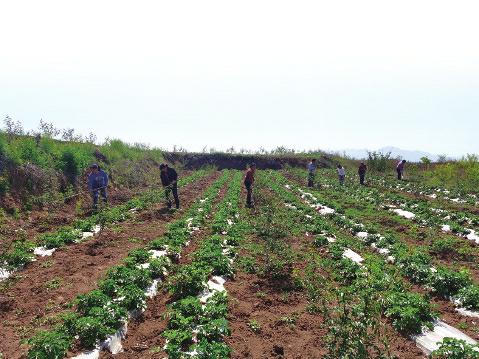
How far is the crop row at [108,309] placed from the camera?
5.20 m

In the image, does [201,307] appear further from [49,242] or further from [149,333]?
[49,242]

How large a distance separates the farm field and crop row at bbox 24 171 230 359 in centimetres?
2

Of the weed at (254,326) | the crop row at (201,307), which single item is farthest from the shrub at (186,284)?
the weed at (254,326)

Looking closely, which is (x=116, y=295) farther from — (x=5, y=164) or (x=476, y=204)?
(x=476, y=204)

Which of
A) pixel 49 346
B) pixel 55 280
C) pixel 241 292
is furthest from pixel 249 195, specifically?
pixel 49 346

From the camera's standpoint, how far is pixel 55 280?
316 inches

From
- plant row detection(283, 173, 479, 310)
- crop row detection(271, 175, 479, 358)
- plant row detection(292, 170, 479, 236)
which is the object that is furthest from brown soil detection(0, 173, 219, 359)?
plant row detection(292, 170, 479, 236)

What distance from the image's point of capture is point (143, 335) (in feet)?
20.2

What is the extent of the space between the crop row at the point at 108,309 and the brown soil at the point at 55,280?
1.57ft

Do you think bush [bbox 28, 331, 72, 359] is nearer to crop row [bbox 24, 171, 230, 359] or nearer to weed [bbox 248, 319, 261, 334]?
crop row [bbox 24, 171, 230, 359]

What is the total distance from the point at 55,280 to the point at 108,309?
2.32m

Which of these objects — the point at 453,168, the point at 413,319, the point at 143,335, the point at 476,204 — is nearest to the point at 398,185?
the point at 453,168

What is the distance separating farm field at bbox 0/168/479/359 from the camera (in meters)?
5.38

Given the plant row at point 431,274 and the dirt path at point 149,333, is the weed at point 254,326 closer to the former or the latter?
the dirt path at point 149,333
